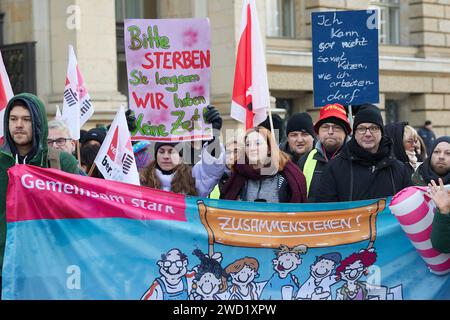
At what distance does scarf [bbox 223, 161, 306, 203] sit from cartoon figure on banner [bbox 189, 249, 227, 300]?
0.76 metres

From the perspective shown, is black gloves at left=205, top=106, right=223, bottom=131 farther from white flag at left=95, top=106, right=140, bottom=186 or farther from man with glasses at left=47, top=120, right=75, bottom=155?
man with glasses at left=47, top=120, right=75, bottom=155

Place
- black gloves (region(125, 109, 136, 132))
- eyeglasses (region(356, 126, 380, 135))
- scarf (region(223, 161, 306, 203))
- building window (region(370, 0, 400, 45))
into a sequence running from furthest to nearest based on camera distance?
1. building window (region(370, 0, 400, 45))
2. black gloves (region(125, 109, 136, 132))
3. eyeglasses (region(356, 126, 380, 135))
4. scarf (region(223, 161, 306, 203))

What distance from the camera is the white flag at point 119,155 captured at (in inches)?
283

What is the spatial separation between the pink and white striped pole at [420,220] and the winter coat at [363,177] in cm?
69

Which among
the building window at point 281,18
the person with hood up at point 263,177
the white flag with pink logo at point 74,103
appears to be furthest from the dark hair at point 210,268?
the building window at point 281,18

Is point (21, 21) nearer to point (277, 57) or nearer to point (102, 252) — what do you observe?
point (277, 57)

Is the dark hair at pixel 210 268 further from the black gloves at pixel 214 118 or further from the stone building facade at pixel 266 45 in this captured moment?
the stone building facade at pixel 266 45

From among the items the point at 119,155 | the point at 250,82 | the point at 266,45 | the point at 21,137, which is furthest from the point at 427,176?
the point at 266,45

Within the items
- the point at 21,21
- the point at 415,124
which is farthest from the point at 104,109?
the point at 415,124

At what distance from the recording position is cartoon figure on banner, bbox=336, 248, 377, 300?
5770 mm

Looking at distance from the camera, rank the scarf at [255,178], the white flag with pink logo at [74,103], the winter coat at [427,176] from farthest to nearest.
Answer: the white flag with pink logo at [74,103] < the winter coat at [427,176] < the scarf at [255,178]

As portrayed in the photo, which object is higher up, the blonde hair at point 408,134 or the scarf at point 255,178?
the blonde hair at point 408,134

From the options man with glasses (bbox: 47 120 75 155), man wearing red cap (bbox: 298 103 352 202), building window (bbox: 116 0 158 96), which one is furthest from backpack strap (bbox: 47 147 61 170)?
building window (bbox: 116 0 158 96)

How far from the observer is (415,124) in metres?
24.6
